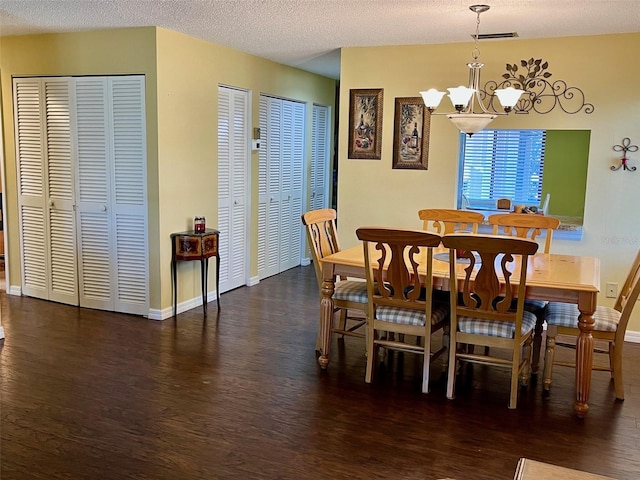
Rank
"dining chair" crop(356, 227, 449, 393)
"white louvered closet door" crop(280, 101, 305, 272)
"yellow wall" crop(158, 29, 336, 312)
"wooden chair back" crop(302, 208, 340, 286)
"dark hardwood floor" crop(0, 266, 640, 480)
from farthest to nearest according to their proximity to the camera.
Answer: "white louvered closet door" crop(280, 101, 305, 272), "yellow wall" crop(158, 29, 336, 312), "wooden chair back" crop(302, 208, 340, 286), "dining chair" crop(356, 227, 449, 393), "dark hardwood floor" crop(0, 266, 640, 480)

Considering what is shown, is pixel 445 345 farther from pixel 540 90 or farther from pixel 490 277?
pixel 540 90

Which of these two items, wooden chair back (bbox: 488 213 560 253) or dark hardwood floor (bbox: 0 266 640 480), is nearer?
dark hardwood floor (bbox: 0 266 640 480)

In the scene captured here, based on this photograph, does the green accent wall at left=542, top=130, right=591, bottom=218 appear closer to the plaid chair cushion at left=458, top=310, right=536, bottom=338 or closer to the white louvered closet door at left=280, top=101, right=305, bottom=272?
the plaid chair cushion at left=458, top=310, right=536, bottom=338

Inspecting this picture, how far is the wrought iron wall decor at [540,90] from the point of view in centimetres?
460

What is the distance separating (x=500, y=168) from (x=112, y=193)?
3.36m

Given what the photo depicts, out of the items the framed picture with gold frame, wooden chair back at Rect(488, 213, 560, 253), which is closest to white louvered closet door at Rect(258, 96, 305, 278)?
the framed picture with gold frame

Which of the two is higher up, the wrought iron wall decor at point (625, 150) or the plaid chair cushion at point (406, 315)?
the wrought iron wall decor at point (625, 150)

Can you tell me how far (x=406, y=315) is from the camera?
3518mm


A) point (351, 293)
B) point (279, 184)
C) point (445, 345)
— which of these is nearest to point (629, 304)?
point (445, 345)

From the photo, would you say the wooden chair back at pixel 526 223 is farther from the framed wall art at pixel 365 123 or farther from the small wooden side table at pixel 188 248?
the small wooden side table at pixel 188 248

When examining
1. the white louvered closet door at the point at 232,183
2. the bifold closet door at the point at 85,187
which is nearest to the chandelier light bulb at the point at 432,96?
the bifold closet door at the point at 85,187

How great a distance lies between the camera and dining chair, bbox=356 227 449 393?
334cm

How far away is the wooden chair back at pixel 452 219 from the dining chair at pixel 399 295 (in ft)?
3.13

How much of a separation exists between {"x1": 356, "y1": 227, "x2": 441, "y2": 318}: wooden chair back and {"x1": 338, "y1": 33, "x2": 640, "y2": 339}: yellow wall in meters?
1.67
